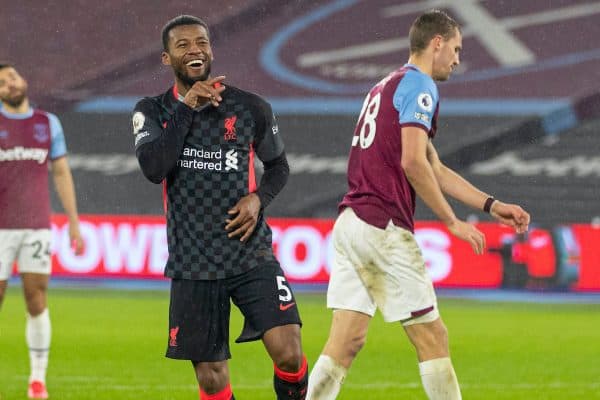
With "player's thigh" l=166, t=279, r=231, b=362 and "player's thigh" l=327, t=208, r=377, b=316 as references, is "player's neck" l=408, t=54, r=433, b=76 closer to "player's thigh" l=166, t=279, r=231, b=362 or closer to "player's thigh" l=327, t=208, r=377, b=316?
"player's thigh" l=327, t=208, r=377, b=316

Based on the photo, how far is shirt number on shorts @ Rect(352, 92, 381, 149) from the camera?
4.79m

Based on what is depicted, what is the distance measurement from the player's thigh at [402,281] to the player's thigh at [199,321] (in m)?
0.64

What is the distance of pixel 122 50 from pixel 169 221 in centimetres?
1989

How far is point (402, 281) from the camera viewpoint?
4.77 meters

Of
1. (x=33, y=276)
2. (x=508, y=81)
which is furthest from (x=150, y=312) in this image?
(x=508, y=81)

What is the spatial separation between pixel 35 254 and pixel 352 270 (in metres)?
2.71

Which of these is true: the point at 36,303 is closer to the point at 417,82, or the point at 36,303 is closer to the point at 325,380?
the point at 325,380

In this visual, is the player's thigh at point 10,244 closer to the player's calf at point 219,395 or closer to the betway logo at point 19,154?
the betway logo at point 19,154

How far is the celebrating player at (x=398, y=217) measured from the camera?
4.65 m

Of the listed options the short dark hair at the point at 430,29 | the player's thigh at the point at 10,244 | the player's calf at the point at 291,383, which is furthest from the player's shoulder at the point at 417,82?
the player's thigh at the point at 10,244

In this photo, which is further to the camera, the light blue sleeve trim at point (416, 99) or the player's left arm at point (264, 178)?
the player's left arm at point (264, 178)

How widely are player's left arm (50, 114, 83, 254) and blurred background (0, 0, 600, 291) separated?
7481 mm

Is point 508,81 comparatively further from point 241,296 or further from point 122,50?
point 241,296

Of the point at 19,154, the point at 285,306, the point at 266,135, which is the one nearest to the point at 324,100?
the point at 19,154
